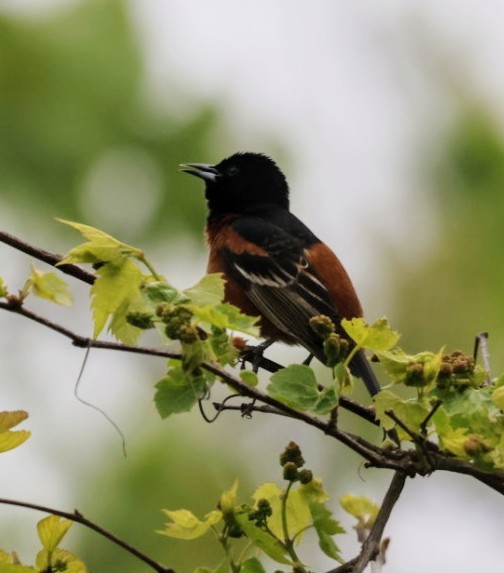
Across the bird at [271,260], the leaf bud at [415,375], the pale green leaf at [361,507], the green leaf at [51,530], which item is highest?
the bird at [271,260]

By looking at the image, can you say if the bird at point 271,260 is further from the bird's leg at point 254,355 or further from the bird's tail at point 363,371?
the bird's leg at point 254,355

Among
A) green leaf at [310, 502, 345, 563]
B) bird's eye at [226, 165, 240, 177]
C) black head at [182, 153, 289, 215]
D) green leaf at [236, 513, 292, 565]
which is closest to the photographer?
green leaf at [236, 513, 292, 565]

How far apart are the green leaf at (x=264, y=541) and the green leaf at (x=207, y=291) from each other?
1.33ft

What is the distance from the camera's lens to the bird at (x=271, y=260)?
452cm

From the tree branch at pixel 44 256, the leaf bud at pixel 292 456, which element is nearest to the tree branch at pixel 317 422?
the tree branch at pixel 44 256

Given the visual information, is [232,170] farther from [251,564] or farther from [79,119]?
[79,119]

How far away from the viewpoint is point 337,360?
2.05 metres

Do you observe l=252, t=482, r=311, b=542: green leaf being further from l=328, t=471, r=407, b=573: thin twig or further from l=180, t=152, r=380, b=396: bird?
l=180, t=152, r=380, b=396: bird

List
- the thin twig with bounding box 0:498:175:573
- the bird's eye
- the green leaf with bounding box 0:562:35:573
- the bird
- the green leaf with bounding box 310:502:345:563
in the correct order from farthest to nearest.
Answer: the bird's eye < the bird < the green leaf with bounding box 310:502:345:563 < the green leaf with bounding box 0:562:35:573 < the thin twig with bounding box 0:498:175:573

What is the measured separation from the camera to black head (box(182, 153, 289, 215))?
583cm

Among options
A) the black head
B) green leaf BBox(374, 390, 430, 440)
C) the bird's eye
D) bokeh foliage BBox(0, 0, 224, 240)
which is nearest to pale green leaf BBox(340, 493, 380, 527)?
green leaf BBox(374, 390, 430, 440)

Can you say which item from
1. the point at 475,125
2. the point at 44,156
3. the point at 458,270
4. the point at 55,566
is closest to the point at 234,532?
the point at 55,566

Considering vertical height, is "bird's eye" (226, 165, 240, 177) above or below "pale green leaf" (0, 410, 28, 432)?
above

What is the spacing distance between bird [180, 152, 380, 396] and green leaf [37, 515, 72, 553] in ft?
6.25
